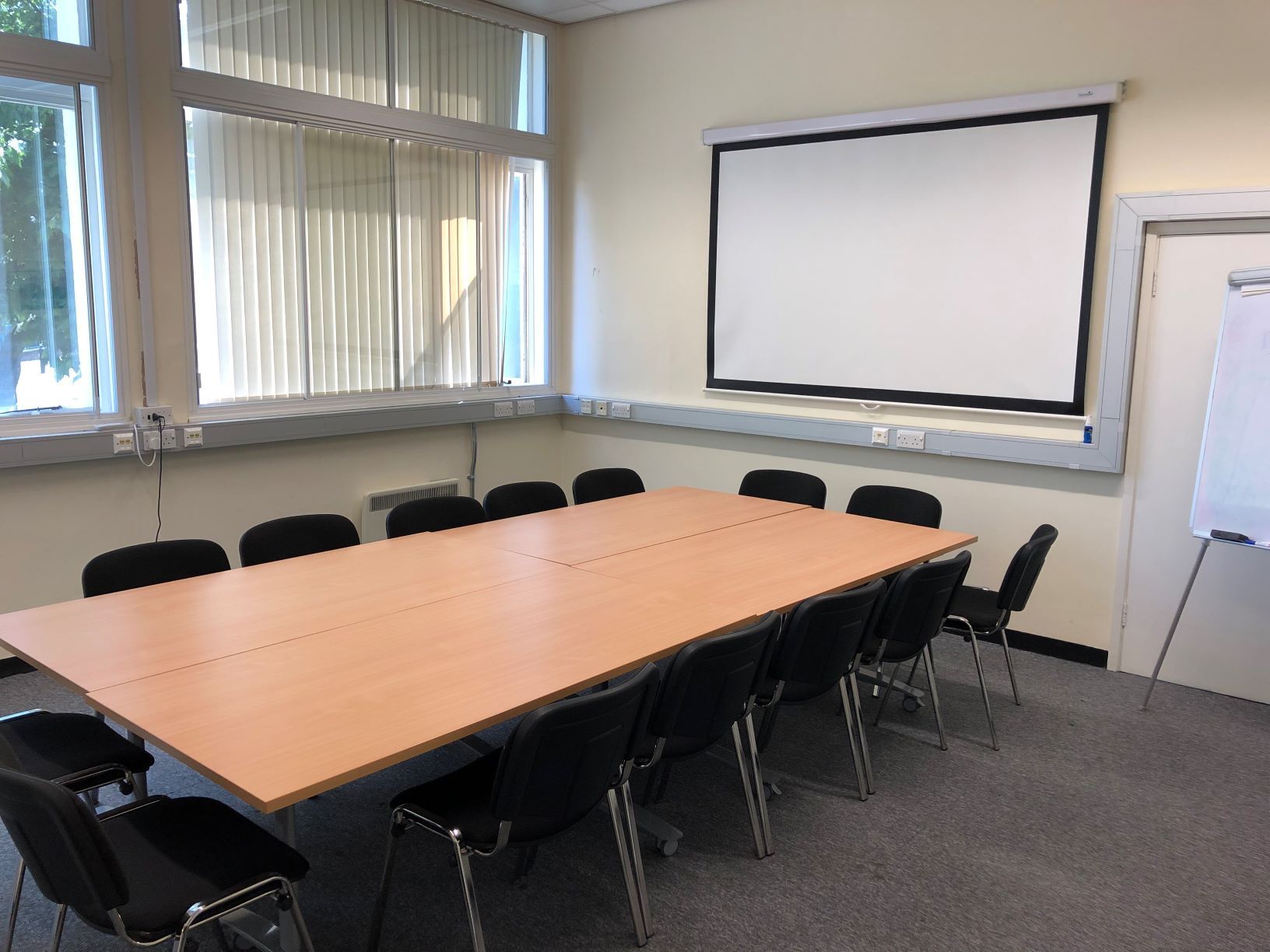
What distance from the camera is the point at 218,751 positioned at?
79.4 inches

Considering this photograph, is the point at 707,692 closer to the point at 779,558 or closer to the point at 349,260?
the point at 779,558

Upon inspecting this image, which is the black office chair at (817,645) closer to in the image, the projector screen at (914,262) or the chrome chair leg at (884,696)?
the chrome chair leg at (884,696)

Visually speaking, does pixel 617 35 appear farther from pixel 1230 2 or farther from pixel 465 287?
Result: pixel 1230 2

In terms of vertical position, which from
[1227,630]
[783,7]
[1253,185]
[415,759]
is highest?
[783,7]

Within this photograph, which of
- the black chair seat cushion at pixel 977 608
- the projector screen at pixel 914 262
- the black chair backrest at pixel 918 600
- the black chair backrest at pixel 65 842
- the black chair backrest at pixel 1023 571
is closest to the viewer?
the black chair backrest at pixel 65 842

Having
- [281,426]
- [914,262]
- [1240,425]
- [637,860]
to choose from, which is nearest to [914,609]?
[637,860]

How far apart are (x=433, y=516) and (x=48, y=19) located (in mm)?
2701

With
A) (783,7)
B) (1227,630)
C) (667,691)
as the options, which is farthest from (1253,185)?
(667,691)

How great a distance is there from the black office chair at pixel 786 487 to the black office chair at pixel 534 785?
106 inches

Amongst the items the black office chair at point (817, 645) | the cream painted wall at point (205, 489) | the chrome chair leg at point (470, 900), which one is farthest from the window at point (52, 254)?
the black office chair at point (817, 645)

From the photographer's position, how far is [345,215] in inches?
217

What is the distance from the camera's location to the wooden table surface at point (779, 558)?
3303 mm

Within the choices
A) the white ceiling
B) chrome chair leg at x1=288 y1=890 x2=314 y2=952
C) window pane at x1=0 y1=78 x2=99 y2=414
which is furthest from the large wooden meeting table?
the white ceiling

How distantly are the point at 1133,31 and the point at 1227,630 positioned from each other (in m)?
2.74
